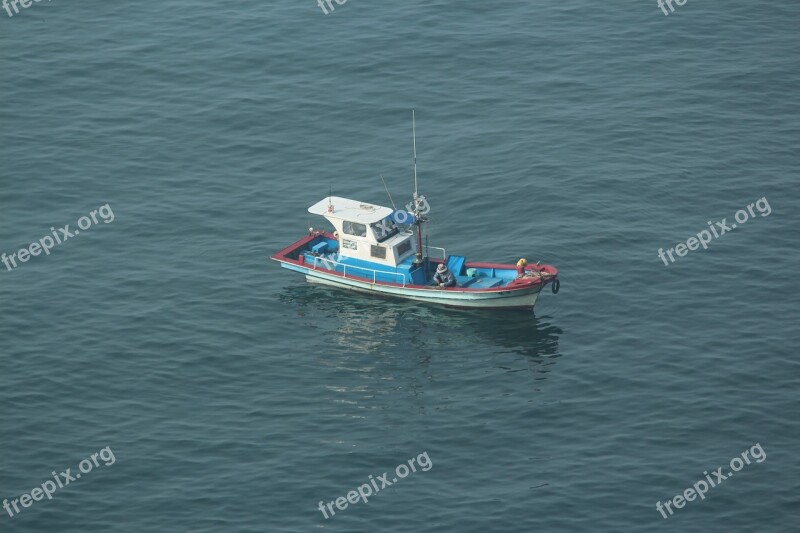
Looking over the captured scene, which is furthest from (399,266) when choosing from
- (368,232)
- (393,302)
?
(368,232)

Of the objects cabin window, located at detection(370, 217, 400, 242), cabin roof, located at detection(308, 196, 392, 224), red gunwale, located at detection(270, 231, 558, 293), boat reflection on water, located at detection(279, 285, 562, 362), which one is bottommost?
boat reflection on water, located at detection(279, 285, 562, 362)

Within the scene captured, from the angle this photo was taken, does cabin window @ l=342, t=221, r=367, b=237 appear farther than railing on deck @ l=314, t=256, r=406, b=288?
Yes

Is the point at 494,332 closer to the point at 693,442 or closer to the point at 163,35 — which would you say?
the point at 693,442

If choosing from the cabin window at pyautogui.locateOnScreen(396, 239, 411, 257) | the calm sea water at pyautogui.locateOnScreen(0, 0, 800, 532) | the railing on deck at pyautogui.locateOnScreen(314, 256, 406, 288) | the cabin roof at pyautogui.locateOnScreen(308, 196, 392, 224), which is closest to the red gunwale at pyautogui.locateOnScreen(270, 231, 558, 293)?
the railing on deck at pyautogui.locateOnScreen(314, 256, 406, 288)

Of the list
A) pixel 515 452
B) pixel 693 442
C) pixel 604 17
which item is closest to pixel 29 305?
pixel 515 452

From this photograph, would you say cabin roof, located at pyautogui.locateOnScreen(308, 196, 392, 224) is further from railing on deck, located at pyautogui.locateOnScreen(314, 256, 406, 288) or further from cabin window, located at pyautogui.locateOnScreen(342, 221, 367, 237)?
railing on deck, located at pyautogui.locateOnScreen(314, 256, 406, 288)

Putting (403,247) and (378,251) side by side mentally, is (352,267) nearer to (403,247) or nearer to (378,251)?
(378,251)

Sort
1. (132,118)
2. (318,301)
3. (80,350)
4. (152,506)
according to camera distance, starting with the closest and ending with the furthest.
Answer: (152,506), (80,350), (318,301), (132,118)

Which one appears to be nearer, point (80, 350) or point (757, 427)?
point (757, 427)
